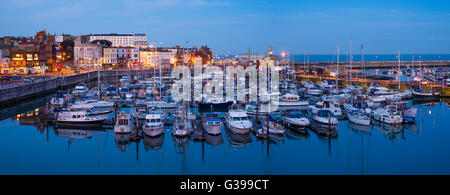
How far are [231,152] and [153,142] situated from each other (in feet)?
13.6

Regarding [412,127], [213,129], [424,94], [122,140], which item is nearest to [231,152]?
[213,129]

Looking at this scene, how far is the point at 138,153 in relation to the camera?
64.6 ft

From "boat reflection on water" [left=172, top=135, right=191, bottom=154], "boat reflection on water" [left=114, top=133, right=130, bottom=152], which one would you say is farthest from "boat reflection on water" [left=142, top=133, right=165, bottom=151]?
"boat reflection on water" [left=114, top=133, right=130, bottom=152]

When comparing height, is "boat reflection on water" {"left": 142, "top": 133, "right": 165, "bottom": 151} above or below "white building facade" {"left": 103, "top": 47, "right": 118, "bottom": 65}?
below

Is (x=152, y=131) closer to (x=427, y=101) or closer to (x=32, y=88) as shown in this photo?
(x=32, y=88)

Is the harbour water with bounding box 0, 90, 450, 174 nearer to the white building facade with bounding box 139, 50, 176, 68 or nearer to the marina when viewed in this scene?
the marina

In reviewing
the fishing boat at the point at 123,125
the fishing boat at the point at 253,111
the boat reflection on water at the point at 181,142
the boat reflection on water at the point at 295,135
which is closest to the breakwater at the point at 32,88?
the fishing boat at the point at 123,125

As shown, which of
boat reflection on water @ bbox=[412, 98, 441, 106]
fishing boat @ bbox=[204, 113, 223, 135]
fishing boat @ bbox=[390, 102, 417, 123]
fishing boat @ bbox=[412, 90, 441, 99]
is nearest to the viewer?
fishing boat @ bbox=[204, 113, 223, 135]

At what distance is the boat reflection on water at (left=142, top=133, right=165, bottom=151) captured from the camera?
20.6 m

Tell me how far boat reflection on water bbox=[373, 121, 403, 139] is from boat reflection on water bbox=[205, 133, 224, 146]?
31.1 ft

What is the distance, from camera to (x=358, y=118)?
25.6 metres

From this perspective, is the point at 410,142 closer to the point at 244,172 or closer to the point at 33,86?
the point at 244,172

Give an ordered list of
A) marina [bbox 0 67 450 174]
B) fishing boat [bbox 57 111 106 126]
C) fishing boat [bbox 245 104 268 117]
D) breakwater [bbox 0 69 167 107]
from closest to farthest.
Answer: marina [bbox 0 67 450 174]
fishing boat [bbox 57 111 106 126]
fishing boat [bbox 245 104 268 117]
breakwater [bbox 0 69 167 107]
